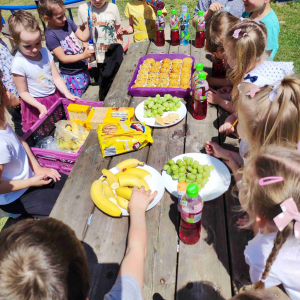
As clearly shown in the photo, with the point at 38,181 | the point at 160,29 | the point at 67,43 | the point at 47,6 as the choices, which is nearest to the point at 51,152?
the point at 38,181

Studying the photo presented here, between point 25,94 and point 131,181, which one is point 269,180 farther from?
point 25,94

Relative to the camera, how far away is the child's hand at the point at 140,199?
147 cm

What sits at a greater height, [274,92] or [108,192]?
[274,92]

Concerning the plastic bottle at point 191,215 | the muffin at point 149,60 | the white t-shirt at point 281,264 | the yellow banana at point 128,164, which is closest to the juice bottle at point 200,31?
the muffin at point 149,60

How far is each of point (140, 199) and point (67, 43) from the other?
274cm

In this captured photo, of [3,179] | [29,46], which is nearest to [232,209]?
[3,179]

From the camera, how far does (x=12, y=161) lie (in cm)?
200

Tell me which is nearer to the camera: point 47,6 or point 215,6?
point 47,6

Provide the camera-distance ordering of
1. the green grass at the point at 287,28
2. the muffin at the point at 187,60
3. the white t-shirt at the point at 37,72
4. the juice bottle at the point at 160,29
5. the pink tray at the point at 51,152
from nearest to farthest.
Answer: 1. the pink tray at the point at 51,152
2. the white t-shirt at the point at 37,72
3. the muffin at the point at 187,60
4. the juice bottle at the point at 160,29
5. the green grass at the point at 287,28

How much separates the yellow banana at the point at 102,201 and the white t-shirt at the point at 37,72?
6.28ft

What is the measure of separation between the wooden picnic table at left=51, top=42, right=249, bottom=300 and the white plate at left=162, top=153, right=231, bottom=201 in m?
0.05

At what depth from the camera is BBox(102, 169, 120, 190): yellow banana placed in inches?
63.8

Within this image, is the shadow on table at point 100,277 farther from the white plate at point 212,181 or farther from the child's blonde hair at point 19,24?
the child's blonde hair at point 19,24

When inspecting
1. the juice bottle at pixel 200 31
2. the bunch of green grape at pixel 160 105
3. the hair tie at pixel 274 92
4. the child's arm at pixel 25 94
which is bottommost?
the child's arm at pixel 25 94
